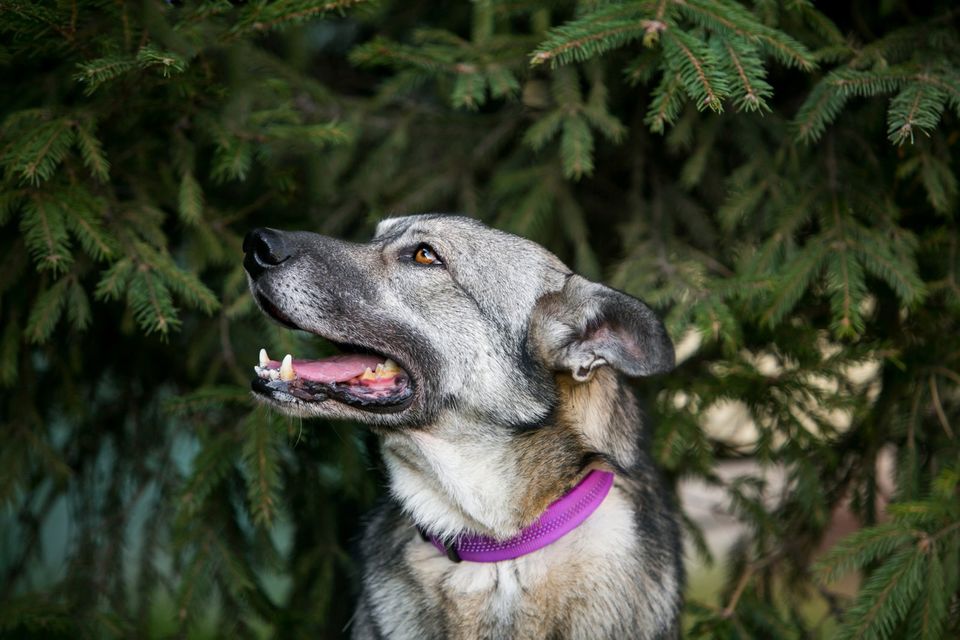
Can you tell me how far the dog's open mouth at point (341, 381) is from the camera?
112 inches

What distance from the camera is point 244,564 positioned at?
3826 mm

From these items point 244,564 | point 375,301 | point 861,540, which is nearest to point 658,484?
point 861,540

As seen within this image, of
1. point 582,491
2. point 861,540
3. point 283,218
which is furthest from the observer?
point 283,218

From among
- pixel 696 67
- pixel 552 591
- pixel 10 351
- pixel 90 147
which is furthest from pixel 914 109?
pixel 10 351

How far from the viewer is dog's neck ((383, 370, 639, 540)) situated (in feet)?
9.78

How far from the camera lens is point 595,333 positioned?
2996 millimetres

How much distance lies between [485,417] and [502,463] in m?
0.16

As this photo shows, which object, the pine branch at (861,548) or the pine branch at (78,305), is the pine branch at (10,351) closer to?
the pine branch at (78,305)

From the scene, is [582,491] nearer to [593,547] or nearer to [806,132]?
[593,547]

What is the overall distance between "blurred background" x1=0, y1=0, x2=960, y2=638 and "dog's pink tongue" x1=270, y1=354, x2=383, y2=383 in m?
0.50

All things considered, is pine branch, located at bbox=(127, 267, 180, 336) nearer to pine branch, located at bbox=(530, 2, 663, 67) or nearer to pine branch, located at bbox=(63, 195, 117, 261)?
pine branch, located at bbox=(63, 195, 117, 261)

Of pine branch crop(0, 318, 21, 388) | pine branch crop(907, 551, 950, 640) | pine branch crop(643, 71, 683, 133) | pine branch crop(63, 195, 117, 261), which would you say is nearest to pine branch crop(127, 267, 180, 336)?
pine branch crop(63, 195, 117, 261)

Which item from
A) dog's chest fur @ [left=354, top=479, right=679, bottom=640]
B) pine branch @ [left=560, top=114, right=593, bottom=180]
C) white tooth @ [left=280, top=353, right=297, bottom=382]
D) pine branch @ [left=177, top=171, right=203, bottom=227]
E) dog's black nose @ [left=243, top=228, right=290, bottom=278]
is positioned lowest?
dog's chest fur @ [left=354, top=479, right=679, bottom=640]

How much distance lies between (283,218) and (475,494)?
1674 mm
